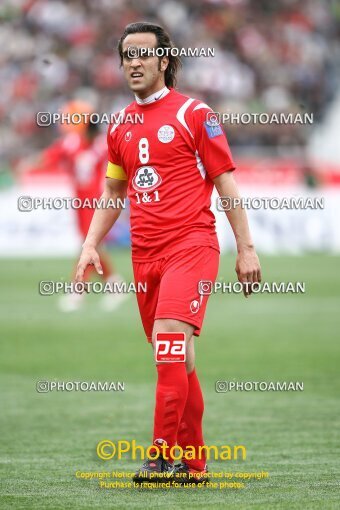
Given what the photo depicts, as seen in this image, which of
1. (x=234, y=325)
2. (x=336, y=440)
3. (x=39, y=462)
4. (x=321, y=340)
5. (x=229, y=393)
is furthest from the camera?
(x=234, y=325)

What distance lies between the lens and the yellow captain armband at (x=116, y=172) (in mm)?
5984

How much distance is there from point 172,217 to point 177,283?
363 millimetres

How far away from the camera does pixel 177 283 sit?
5.43 meters

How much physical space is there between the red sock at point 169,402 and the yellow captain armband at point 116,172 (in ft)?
3.79

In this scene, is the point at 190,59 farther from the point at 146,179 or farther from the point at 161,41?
the point at 146,179

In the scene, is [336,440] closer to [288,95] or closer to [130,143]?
[130,143]

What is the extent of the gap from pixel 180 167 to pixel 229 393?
13.1ft

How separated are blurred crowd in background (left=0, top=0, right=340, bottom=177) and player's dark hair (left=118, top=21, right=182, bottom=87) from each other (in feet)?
63.9

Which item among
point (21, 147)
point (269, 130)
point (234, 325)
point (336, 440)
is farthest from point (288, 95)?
point (336, 440)

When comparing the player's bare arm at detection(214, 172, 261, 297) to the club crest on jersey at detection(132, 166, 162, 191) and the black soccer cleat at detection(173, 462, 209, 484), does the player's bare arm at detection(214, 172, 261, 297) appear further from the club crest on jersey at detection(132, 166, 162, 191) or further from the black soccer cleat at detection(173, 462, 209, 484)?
the black soccer cleat at detection(173, 462, 209, 484)

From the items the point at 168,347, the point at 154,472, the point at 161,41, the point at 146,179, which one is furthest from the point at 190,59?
the point at 154,472

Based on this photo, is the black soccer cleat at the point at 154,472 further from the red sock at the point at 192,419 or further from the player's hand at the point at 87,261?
the player's hand at the point at 87,261

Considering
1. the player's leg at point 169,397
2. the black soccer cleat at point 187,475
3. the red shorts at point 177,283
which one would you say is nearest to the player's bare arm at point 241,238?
the red shorts at point 177,283

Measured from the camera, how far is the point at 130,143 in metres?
5.70
